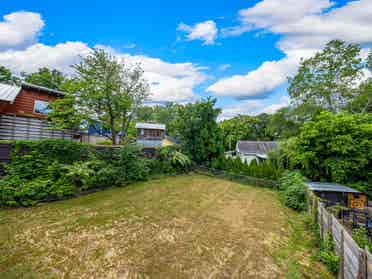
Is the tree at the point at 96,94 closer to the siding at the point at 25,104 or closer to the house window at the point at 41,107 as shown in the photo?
the house window at the point at 41,107

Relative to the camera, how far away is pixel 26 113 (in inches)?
364

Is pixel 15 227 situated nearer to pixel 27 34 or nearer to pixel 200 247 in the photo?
pixel 200 247

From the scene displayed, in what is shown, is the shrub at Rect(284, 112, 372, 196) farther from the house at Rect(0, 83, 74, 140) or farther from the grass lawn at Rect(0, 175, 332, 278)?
the house at Rect(0, 83, 74, 140)

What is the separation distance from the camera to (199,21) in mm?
9102

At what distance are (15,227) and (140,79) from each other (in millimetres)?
10490

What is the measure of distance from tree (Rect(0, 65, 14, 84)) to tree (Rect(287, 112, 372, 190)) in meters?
30.1

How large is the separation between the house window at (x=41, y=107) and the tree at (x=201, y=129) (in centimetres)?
924

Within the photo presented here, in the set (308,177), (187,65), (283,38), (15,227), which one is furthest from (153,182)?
(283,38)

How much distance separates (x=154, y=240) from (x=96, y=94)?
29.7ft

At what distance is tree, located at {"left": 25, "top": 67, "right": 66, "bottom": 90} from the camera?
1825 cm

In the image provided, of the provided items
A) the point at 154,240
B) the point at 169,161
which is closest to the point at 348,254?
the point at 154,240

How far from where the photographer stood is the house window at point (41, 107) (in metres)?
9.84

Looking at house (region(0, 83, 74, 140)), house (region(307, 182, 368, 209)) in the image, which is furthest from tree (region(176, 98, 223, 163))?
house (region(0, 83, 74, 140))

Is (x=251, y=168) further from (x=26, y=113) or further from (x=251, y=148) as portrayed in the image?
(x=26, y=113)
